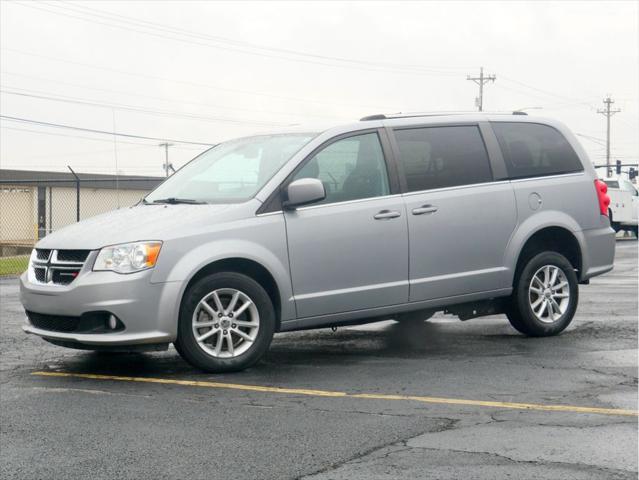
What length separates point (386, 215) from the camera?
8.32 m

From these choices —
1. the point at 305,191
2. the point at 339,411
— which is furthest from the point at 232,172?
the point at 339,411

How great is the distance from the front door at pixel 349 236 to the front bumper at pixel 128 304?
106 cm

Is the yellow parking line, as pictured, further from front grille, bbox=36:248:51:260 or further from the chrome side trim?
the chrome side trim

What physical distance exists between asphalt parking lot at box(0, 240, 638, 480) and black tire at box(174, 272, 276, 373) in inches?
4.6

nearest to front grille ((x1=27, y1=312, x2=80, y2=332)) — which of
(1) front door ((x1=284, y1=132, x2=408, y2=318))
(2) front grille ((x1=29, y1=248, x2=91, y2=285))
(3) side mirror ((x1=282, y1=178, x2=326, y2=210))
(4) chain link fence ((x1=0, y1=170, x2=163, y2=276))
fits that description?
(2) front grille ((x1=29, y1=248, x2=91, y2=285))

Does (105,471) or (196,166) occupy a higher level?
(196,166)

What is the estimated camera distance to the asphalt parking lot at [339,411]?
5020mm

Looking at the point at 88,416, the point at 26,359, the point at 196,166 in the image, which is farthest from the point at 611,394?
the point at 26,359

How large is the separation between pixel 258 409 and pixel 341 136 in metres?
2.83

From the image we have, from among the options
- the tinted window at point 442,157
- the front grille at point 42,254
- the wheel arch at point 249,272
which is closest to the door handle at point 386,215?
the tinted window at point 442,157

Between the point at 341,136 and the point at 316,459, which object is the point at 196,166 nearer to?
the point at 341,136

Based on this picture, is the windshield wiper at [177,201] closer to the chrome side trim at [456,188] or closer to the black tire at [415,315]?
the chrome side trim at [456,188]

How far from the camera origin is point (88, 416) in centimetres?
621

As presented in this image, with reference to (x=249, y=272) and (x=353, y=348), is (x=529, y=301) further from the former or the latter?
(x=249, y=272)
